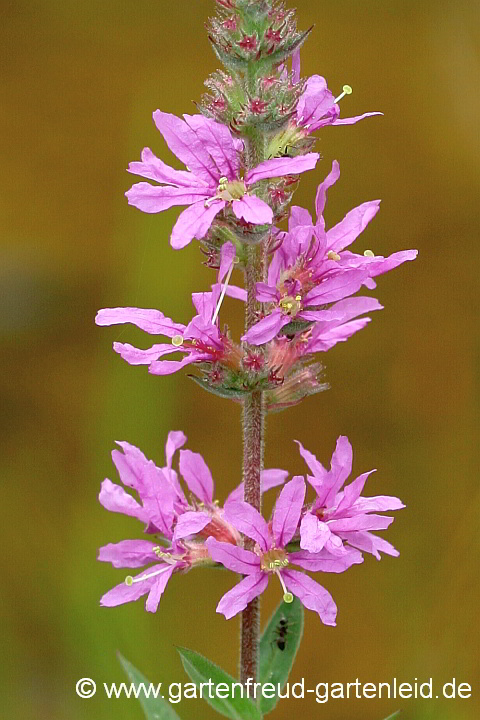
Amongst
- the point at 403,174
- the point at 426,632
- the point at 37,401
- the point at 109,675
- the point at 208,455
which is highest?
the point at 403,174

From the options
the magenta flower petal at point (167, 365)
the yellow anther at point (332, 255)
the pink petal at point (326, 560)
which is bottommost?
the pink petal at point (326, 560)

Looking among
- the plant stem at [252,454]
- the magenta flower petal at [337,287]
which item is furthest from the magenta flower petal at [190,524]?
the magenta flower petal at [337,287]

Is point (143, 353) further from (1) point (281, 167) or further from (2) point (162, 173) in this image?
(1) point (281, 167)

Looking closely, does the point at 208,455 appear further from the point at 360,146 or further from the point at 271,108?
the point at 271,108

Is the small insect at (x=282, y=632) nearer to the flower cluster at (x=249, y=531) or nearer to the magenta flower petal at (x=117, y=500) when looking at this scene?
the flower cluster at (x=249, y=531)

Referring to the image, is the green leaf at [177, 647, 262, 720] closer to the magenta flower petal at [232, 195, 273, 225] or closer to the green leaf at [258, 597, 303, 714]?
the green leaf at [258, 597, 303, 714]

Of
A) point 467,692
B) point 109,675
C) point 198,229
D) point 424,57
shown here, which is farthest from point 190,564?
point 424,57
